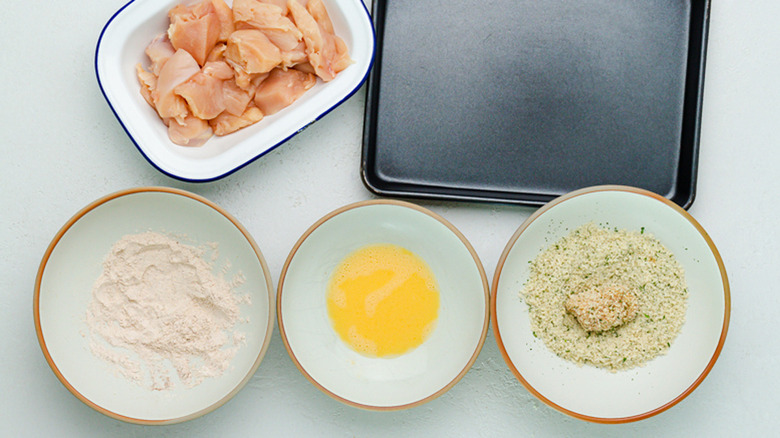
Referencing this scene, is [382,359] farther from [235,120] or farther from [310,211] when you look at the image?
[235,120]

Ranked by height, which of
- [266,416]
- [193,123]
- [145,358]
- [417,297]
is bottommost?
[266,416]

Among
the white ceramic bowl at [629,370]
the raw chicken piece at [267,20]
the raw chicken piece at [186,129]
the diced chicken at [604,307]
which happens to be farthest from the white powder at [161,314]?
the diced chicken at [604,307]

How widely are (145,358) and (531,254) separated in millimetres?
1114

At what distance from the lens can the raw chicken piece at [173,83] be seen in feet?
4.98

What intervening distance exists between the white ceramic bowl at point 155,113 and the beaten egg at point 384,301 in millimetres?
424

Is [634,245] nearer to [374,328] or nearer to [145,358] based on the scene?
[374,328]

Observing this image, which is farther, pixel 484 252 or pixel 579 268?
pixel 484 252

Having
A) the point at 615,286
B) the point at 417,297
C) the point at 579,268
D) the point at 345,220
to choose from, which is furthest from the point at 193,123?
the point at 615,286

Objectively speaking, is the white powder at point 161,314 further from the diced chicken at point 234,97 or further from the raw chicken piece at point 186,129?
the diced chicken at point 234,97

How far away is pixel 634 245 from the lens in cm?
156

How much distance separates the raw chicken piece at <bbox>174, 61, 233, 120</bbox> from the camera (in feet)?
4.98

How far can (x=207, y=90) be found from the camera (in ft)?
5.04

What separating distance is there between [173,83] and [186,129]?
125mm

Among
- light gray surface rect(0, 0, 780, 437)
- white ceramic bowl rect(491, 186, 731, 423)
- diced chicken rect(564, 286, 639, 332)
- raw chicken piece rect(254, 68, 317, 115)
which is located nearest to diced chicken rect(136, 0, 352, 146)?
raw chicken piece rect(254, 68, 317, 115)
